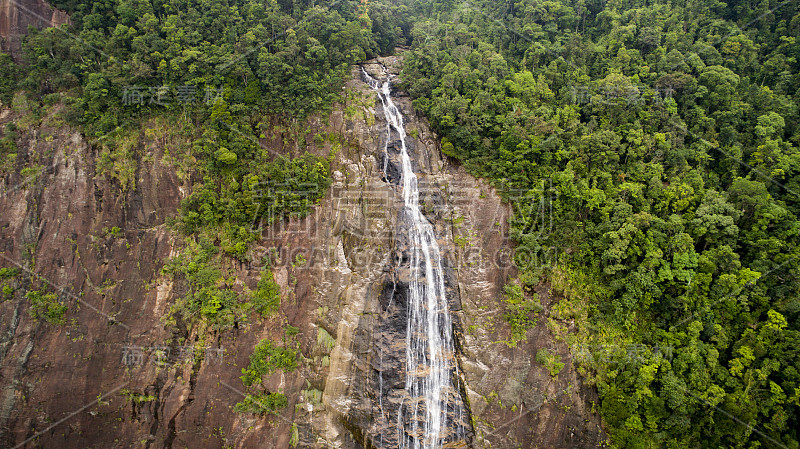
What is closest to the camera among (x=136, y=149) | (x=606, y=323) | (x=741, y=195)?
(x=741, y=195)

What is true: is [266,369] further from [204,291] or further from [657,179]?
[657,179]

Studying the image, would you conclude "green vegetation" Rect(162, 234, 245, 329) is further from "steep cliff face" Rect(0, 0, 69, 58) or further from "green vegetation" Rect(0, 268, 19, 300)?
"steep cliff face" Rect(0, 0, 69, 58)

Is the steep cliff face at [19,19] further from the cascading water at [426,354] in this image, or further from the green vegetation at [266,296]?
the cascading water at [426,354]

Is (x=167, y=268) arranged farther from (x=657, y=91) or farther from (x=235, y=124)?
(x=657, y=91)

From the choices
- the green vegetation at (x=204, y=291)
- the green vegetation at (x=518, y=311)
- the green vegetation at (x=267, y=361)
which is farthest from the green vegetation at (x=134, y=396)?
the green vegetation at (x=518, y=311)

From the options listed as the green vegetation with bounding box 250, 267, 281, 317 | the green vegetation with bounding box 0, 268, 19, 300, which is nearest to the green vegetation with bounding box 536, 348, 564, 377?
the green vegetation with bounding box 250, 267, 281, 317

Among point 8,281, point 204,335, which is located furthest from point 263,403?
point 8,281

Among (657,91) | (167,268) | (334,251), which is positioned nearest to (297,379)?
(334,251)

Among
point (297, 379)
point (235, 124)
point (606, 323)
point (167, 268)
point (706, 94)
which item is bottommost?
point (297, 379)
